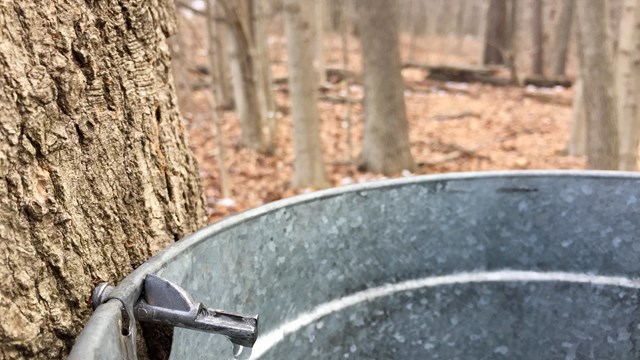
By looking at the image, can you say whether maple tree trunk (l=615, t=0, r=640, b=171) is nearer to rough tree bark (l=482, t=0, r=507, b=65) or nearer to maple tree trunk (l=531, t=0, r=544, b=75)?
maple tree trunk (l=531, t=0, r=544, b=75)

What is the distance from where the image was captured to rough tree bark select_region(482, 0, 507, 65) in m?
15.8

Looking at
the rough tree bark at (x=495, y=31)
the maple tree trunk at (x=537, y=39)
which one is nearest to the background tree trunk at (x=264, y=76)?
the rough tree bark at (x=495, y=31)

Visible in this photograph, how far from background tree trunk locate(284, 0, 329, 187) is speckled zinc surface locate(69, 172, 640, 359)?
14.9ft

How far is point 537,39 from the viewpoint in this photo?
1549 centimetres

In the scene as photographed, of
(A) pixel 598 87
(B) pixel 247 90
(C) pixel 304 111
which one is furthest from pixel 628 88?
(B) pixel 247 90

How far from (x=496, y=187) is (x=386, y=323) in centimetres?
54

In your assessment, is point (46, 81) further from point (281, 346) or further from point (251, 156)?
point (251, 156)

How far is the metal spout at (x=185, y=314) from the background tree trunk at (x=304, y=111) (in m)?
5.19

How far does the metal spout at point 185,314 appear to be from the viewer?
1.03 m

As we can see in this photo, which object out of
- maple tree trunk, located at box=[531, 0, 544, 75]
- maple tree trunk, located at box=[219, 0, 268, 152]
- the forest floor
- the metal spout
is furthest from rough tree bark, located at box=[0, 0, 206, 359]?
maple tree trunk, located at box=[531, 0, 544, 75]

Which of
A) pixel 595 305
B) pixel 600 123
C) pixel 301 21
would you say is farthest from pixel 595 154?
pixel 595 305

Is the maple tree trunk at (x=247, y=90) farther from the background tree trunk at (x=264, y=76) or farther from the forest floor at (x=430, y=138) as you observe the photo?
the forest floor at (x=430, y=138)

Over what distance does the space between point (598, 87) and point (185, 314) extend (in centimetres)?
531

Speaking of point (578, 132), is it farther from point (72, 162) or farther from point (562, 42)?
point (562, 42)
